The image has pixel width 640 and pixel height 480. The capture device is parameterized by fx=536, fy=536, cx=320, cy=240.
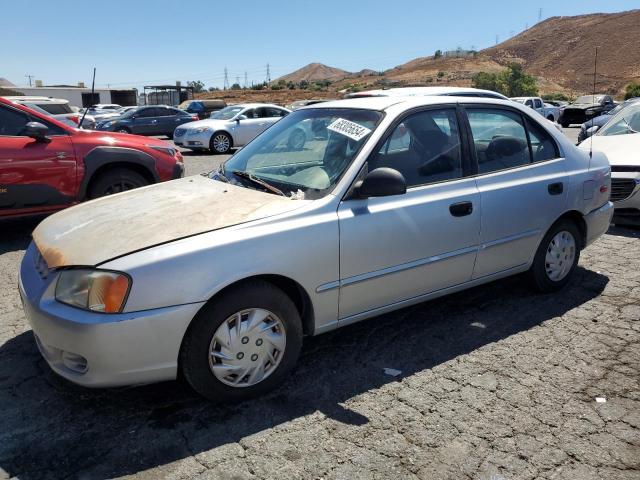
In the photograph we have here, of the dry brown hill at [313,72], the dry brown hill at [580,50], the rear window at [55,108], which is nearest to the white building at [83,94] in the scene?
the rear window at [55,108]

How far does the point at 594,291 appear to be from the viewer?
4.64 metres

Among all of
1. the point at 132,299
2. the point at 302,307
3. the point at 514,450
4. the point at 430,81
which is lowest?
the point at 514,450

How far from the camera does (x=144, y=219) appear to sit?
306cm

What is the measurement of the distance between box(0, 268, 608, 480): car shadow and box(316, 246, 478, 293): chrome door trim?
1.89ft

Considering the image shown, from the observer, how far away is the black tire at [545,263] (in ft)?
14.2

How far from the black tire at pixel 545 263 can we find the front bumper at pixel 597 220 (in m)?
0.12

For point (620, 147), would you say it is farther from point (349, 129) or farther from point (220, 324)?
point (220, 324)

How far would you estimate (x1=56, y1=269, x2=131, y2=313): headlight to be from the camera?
255 centimetres

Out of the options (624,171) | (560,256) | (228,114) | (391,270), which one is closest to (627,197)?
(624,171)

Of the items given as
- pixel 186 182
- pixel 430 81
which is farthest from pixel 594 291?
pixel 430 81

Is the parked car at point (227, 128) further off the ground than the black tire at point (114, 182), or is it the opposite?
the parked car at point (227, 128)

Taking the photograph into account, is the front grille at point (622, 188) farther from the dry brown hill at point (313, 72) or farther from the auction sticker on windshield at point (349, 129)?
the dry brown hill at point (313, 72)

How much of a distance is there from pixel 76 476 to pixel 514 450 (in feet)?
6.73

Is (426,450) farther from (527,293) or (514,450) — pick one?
(527,293)
